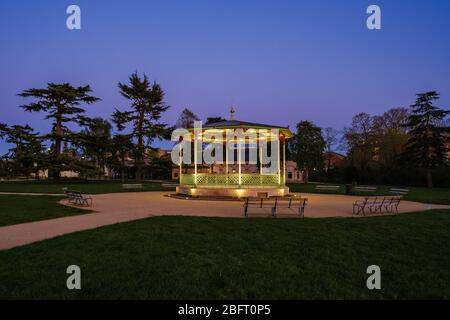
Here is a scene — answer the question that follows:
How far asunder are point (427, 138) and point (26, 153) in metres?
52.2

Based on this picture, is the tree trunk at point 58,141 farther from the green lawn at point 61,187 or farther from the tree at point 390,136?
the tree at point 390,136

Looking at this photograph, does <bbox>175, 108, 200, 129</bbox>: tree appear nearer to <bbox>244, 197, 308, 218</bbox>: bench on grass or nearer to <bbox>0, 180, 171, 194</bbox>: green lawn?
<bbox>0, 180, 171, 194</bbox>: green lawn

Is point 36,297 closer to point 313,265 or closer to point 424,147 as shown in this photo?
point 313,265

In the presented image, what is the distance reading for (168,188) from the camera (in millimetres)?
32094

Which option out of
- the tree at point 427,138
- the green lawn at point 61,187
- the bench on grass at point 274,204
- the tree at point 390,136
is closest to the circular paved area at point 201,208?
the bench on grass at point 274,204

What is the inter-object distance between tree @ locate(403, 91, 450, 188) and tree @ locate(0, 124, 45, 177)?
159 ft

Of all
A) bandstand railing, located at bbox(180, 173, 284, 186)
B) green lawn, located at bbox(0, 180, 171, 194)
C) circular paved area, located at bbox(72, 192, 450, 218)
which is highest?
bandstand railing, located at bbox(180, 173, 284, 186)

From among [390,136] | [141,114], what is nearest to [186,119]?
[141,114]

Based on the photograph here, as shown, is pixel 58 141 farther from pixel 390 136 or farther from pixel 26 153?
pixel 390 136

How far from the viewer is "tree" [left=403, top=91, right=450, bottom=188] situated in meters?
40.3

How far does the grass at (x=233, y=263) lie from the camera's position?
4.35 m

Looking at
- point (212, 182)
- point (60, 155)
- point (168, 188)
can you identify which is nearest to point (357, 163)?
point (168, 188)

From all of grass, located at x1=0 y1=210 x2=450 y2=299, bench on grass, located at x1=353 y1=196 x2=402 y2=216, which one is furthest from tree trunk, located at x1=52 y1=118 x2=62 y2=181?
bench on grass, located at x1=353 y1=196 x2=402 y2=216

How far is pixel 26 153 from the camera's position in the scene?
41.5m
